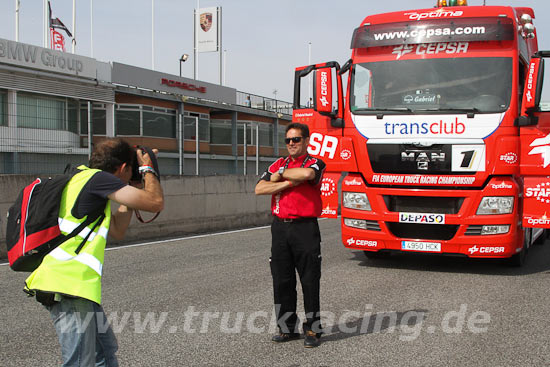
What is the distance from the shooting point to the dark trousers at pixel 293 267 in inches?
197

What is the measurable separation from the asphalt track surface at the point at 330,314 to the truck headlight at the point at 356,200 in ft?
2.89

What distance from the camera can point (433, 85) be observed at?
8242 mm

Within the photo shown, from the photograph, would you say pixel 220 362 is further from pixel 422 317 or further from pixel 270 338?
pixel 422 317

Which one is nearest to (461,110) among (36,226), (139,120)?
(36,226)

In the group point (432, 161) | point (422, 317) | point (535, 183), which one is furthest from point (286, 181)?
point (535, 183)

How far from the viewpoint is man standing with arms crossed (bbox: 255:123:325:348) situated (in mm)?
4996

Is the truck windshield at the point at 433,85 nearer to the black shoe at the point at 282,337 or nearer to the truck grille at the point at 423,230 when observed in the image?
the truck grille at the point at 423,230

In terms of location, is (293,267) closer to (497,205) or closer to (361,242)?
(361,242)

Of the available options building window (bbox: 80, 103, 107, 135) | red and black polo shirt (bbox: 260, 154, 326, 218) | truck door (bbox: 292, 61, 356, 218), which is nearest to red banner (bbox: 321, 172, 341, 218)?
truck door (bbox: 292, 61, 356, 218)

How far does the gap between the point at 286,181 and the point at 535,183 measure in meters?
4.39

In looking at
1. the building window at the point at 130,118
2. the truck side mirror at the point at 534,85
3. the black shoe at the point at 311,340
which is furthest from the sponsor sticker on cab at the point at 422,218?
the building window at the point at 130,118

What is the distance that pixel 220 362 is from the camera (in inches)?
177

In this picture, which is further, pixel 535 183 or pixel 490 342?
pixel 535 183

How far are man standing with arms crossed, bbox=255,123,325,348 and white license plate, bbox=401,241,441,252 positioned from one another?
3319mm
